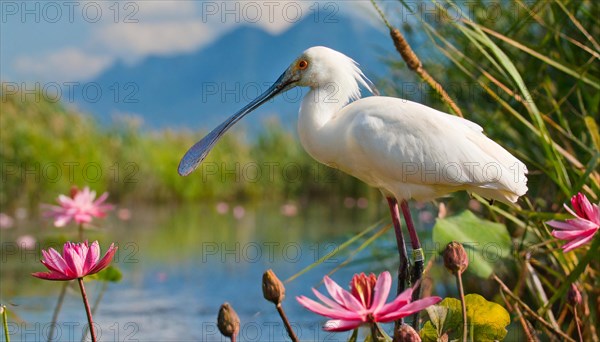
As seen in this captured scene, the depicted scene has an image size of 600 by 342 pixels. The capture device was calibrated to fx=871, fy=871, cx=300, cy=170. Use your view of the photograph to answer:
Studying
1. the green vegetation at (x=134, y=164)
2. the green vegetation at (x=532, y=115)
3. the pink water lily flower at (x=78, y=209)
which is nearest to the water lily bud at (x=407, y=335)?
the green vegetation at (x=532, y=115)

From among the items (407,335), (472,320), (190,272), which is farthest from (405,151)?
(190,272)

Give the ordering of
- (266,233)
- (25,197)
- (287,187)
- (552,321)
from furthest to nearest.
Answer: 1. (287,187)
2. (25,197)
3. (266,233)
4. (552,321)

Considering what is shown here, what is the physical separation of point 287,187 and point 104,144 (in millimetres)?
3111

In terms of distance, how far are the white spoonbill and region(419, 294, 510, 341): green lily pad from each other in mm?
636

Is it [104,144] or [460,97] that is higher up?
[104,144]

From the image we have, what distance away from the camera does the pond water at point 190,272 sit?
480cm

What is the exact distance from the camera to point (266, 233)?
31.2 feet

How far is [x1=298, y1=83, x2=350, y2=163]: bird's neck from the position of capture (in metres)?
2.73

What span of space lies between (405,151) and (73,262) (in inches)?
51.6

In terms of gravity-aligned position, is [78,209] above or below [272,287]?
above

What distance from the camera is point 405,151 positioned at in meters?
2.71

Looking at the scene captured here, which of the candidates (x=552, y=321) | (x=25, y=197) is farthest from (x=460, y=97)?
(x=25, y=197)

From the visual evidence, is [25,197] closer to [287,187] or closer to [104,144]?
[104,144]

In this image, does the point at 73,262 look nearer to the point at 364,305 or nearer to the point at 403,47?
the point at 364,305
